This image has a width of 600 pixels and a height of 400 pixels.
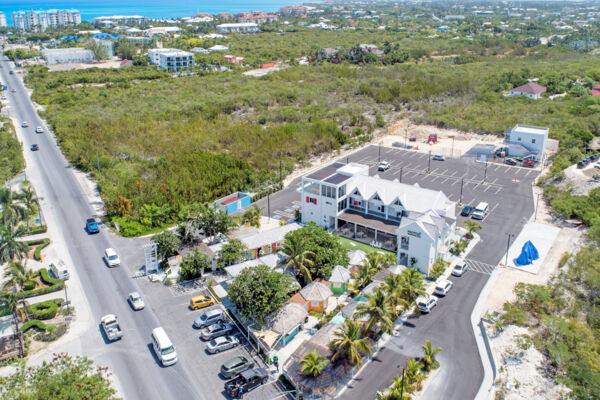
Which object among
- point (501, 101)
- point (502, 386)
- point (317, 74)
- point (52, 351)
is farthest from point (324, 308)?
point (317, 74)

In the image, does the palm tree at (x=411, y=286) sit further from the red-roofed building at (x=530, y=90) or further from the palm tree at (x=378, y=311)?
the red-roofed building at (x=530, y=90)

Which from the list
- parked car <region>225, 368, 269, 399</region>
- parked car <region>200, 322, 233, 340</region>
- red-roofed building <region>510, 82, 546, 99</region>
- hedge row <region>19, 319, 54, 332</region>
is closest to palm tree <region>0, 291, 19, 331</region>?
hedge row <region>19, 319, 54, 332</region>

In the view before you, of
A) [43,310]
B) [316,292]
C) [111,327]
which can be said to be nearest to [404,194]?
[316,292]

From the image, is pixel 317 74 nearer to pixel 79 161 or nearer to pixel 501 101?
pixel 501 101

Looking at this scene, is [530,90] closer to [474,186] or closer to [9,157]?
[474,186]

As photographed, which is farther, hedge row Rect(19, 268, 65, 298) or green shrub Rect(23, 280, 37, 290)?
green shrub Rect(23, 280, 37, 290)

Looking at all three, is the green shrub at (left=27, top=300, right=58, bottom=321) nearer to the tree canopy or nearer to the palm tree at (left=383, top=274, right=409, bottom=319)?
the tree canopy

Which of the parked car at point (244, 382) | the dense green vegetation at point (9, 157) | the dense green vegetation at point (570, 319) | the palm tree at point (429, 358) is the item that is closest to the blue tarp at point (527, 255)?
the dense green vegetation at point (570, 319)
